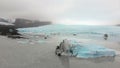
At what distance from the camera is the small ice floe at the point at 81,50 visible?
1.38 m

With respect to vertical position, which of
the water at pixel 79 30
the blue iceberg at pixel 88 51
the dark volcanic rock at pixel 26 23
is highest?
the dark volcanic rock at pixel 26 23

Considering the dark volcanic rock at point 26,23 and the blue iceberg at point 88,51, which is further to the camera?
the blue iceberg at point 88,51

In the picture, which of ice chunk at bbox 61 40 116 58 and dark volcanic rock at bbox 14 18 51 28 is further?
ice chunk at bbox 61 40 116 58

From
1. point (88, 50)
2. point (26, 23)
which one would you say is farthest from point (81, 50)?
point (26, 23)

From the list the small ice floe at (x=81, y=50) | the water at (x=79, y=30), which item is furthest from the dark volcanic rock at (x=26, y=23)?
the small ice floe at (x=81, y=50)

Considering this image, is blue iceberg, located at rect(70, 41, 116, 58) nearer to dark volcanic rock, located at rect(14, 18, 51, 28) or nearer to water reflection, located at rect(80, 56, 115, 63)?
water reflection, located at rect(80, 56, 115, 63)

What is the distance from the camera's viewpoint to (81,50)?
1.41 metres

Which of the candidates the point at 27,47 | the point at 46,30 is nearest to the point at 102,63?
the point at 46,30

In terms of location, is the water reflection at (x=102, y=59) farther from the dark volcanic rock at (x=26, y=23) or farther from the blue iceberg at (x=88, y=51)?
the dark volcanic rock at (x=26, y=23)

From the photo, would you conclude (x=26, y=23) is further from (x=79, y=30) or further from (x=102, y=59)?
(x=102, y=59)

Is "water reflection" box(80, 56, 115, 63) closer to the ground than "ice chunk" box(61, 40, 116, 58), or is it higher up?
closer to the ground

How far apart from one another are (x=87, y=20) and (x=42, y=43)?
331 mm

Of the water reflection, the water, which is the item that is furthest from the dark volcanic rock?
the water reflection

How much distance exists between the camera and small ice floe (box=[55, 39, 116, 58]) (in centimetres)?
138
